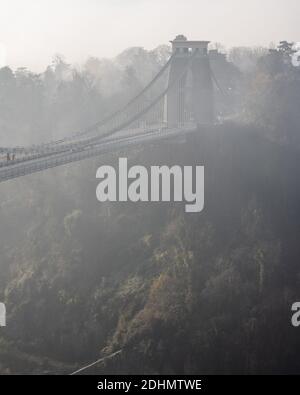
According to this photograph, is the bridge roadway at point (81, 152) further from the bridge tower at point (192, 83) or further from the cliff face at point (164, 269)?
the bridge tower at point (192, 83)

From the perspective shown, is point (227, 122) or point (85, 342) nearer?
point (85, 342)

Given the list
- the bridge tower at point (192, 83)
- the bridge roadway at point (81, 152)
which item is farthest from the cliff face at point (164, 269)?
the bridge tower at point (192, 83)

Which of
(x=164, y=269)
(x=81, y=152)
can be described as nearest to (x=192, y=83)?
(x=81, y=152)

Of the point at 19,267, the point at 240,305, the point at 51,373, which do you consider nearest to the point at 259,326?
the point at 240,305

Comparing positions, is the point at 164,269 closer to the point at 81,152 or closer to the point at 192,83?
the point at 81,152

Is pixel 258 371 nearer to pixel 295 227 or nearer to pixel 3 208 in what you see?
pixel 295 227
